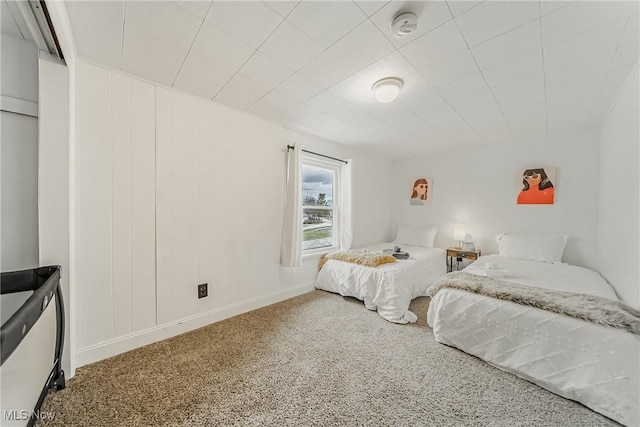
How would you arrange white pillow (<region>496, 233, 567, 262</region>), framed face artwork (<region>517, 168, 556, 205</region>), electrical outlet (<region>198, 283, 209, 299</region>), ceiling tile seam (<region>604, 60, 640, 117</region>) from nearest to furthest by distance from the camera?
1. ceiling tile seam (<region>604, 60, 640, 117</region>)
2. electrical outlet (<region>198, 283, 209, 299</region>)
3. white pillow (<region>496, 233, 567, 262</region>)
4. framed face artwork (<region>517, 168, 556, 205</region>)

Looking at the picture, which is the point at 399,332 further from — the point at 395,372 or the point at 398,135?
the point at 398,135

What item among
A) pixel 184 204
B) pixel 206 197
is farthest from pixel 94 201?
pixel 206 197

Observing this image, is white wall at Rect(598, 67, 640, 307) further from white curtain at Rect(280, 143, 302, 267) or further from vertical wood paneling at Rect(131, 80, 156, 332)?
vertical wood paneling at Rect(131, 80, 156, 332)

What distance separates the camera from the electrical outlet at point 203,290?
2219 mm

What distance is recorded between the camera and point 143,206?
6.27ft

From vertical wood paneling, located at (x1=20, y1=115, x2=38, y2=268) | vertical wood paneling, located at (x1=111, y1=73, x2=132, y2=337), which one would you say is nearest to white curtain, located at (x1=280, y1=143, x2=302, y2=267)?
vertical wood paneling, located at (x1=111, y1=73, x2=132, y2=337)

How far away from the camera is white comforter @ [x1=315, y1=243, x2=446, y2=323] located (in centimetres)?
242

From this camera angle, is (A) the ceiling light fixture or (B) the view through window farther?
(B) the view through window

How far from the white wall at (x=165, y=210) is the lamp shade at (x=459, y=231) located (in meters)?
2.82

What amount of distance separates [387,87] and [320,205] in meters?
2.00

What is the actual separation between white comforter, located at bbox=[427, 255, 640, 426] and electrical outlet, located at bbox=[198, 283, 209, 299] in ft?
6.82

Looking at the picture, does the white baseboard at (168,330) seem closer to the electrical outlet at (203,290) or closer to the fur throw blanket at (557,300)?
the electrical outlet at (203,290)

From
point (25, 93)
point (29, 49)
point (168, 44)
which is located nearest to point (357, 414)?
point (168, 44)

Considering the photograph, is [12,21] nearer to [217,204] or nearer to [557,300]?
[217,204]
